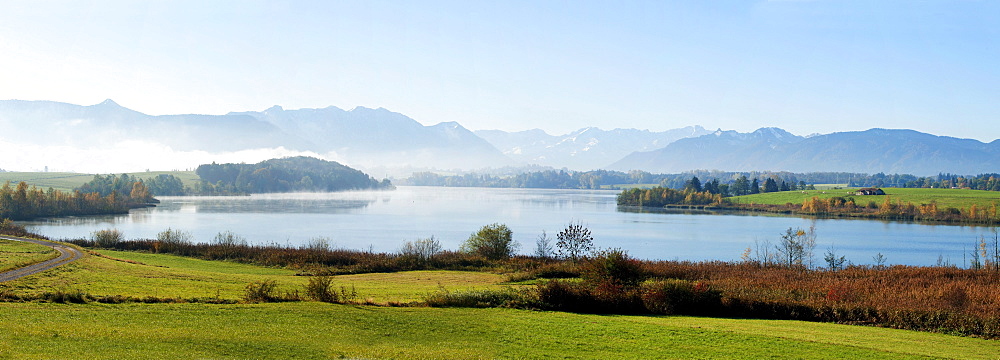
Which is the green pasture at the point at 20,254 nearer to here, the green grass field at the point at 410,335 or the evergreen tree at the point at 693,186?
the green grass field at the point at 410,335

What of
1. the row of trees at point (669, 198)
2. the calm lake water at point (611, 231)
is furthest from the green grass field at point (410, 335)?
the row of trees at point (669, 198)

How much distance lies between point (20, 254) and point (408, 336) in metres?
28.3

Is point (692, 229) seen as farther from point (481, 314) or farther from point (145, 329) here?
point (145, 329)

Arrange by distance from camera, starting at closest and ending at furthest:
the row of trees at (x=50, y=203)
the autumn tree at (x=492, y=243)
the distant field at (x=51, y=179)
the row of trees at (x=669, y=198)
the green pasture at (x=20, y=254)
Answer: the green pasture at (x=20, y=254)
the autumn tree at (x=492, y=243)
the row of trees at (x=50, y=203)
the row of trees at (x=669, y=198)
the distant field at (x=51, y=179)

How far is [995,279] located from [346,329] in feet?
89.5

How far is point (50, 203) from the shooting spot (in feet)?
339

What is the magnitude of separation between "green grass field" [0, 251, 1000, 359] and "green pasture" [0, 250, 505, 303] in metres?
2.62

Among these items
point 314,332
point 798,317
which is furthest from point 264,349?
point 798,317

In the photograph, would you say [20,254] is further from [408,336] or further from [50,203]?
[50,203]

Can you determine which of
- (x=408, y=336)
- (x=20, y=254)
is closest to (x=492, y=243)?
(x=20, y=254)

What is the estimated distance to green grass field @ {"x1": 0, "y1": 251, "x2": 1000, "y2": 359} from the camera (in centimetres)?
1308

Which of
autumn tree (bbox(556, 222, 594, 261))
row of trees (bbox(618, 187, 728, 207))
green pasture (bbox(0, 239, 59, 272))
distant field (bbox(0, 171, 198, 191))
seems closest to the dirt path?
green pasture (bbox(0, 239, 59, 272))

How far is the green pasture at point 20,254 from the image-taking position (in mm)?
29128

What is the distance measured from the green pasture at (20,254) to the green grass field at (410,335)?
1011cm
